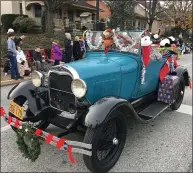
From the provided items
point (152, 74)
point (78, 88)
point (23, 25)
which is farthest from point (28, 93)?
point (23, 25)

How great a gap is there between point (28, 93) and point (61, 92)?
1.99ft

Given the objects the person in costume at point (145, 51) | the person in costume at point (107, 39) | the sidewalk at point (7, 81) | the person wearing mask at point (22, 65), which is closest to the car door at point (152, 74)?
the person in costume at point (145, 51)

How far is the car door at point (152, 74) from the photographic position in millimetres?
4699

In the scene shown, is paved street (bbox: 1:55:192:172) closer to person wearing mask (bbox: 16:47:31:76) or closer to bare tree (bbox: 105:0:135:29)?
person wearing mask (bbox: 16:47:31:76)

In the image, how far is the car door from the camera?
15.4ft

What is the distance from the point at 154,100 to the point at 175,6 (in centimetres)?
2412

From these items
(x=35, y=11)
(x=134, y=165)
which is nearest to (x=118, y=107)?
(x=134, y=165)

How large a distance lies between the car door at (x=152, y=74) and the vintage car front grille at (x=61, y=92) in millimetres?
1463

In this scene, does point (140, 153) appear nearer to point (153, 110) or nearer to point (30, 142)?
point (153, 110)

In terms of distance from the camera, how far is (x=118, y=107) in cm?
346

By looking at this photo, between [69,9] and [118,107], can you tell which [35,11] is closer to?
[69,9]

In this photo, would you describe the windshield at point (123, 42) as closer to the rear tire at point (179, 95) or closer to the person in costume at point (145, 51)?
the person in costume at point (145, 51)

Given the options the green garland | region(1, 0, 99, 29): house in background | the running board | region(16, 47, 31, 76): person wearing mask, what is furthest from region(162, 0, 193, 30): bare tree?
the green garland

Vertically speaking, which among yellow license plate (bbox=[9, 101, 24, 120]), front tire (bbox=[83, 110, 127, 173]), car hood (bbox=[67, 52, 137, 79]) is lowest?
front tire (bbox=[83, 110, 127, 173])
